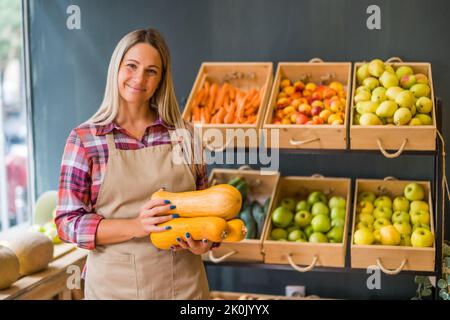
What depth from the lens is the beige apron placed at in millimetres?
1637

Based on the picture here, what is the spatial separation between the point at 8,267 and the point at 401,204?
5.70 ft

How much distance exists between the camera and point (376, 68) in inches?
106

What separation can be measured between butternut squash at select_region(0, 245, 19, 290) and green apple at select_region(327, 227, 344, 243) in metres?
1.36

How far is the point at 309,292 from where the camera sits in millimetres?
3160

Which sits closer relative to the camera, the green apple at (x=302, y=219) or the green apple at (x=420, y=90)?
the green apple at (x=420, y=90)

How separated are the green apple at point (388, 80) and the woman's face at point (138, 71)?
1.36 metres

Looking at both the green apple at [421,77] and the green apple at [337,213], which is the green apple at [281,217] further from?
the green apple at [421,77]

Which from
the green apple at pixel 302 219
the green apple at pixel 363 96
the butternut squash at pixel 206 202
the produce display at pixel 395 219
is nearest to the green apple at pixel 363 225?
the produce display at pixel 395 219

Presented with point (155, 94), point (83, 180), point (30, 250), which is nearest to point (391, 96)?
point (155, 94)

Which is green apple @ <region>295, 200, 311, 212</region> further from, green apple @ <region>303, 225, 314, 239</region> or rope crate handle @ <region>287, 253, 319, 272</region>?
rope crate handle @ <region>287, 253, 319, 272</region>

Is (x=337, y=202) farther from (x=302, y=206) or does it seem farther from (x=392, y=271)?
(x=392, y=271)

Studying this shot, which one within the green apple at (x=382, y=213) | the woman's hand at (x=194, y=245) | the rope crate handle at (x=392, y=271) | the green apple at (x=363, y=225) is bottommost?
the rope crate handle at (x=392, y=271)

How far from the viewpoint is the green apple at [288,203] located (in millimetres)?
2796

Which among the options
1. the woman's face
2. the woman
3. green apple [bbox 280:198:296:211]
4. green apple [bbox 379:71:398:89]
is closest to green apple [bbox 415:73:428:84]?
green apple [bbox 379:71:398:89]
